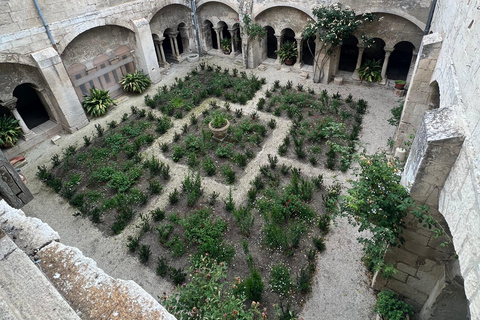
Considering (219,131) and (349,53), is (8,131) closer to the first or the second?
(219,131)

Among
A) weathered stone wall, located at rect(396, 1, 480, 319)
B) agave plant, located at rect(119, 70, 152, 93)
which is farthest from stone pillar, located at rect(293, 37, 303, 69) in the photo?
weathered stone wall, located at rect(396, 1, 480, 319)

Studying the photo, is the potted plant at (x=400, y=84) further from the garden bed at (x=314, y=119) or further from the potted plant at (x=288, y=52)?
the potted plant at (x=288, y=52)

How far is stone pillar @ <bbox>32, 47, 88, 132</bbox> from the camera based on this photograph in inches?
358

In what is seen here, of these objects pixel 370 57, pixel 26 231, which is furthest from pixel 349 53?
pixel 26 231

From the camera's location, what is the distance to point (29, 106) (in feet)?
40.0

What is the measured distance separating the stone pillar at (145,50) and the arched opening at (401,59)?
10.5 meters

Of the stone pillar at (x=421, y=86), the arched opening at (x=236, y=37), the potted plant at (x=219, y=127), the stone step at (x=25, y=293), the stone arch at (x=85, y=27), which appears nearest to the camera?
the stone step at (x=25, y=293)

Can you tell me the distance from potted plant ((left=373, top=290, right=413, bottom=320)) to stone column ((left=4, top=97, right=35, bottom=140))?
37.1 feet

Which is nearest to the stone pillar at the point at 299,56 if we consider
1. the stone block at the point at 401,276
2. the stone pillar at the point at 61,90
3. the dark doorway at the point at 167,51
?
the dark doorway at the point at 167,51

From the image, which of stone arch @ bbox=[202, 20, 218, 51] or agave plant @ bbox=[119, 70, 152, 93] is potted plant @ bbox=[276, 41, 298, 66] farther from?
agave plant @ bbox=[119, 70, 152, 93]

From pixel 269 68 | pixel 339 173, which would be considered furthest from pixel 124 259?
pixel 269 68

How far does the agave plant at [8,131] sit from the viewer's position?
9156mm

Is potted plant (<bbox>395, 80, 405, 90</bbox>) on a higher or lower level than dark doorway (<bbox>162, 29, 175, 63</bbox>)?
lower

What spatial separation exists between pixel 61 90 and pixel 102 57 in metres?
2.43
